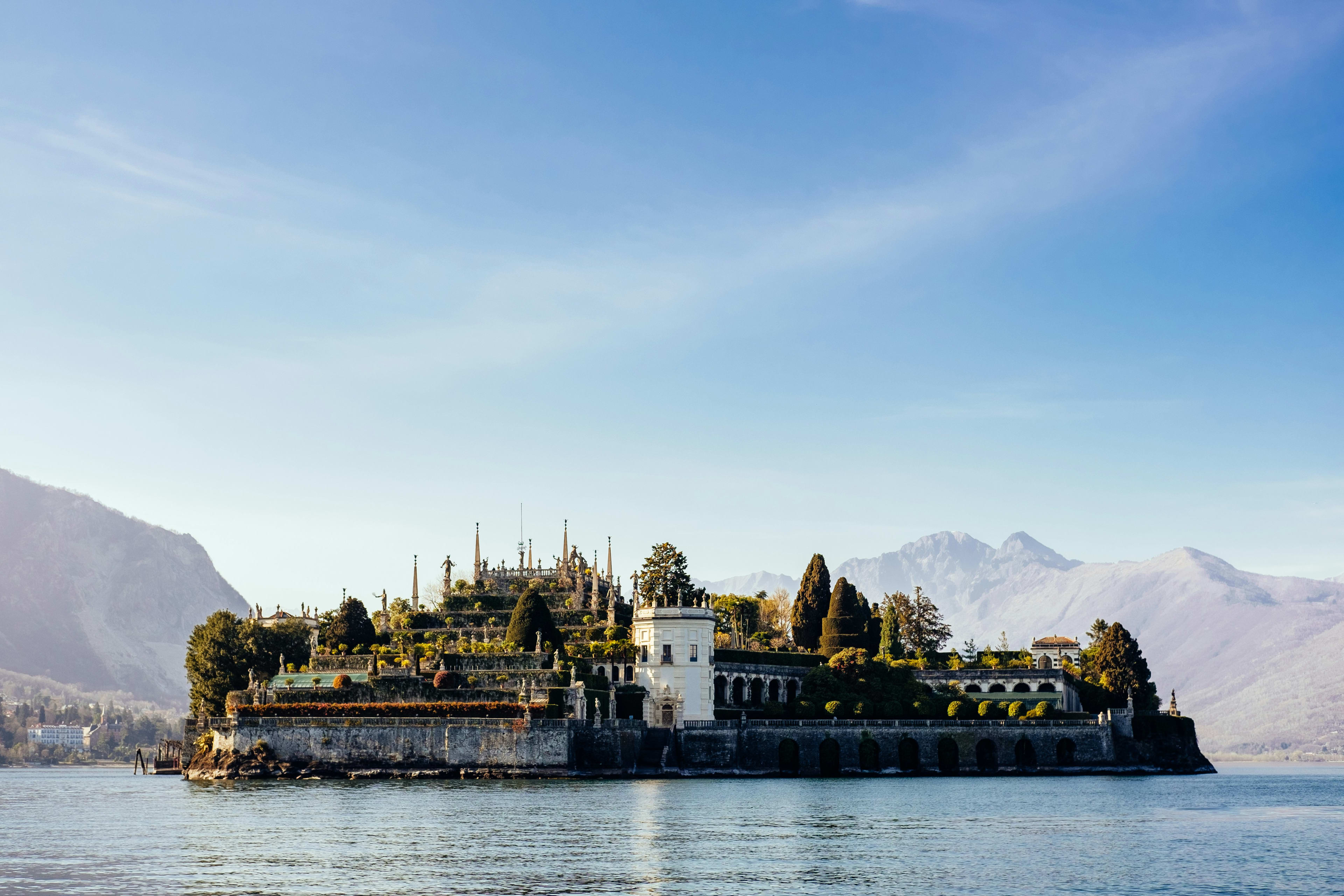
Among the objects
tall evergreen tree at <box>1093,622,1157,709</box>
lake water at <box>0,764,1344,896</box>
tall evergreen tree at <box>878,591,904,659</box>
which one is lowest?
lake water at <box>0,764,1344,896</box>

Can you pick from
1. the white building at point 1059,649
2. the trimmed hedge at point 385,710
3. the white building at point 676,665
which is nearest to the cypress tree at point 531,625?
the white building at point 676,665

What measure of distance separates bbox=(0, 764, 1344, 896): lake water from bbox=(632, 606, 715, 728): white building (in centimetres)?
1433

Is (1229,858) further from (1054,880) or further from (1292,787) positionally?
(1292,787)

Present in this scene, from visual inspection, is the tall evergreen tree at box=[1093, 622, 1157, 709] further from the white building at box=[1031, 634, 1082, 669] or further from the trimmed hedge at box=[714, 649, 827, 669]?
the trimmed hedge at box=[714, 649, 827, 669]

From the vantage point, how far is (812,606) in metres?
138

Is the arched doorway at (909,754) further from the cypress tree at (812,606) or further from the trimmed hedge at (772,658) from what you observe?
the cypress tree at (812,606)

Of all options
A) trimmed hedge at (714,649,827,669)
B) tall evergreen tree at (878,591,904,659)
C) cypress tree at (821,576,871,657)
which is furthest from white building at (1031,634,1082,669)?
trimmed hedge at (714,649,827,669)

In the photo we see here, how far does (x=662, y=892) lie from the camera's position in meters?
48.3

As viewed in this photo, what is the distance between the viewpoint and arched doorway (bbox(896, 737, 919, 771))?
111 metres

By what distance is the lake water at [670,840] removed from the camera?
50.4 metres

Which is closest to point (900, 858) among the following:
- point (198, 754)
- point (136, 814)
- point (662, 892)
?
point (662, 892)

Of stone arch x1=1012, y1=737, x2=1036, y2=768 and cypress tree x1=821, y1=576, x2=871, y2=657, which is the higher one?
cypress tree x1=821, y1=576, x2=871, y2=657

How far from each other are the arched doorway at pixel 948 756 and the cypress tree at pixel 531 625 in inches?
1209

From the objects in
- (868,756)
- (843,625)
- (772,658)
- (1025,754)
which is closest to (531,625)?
(772,658)
